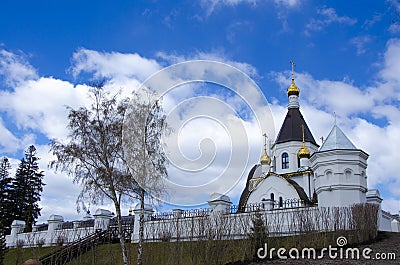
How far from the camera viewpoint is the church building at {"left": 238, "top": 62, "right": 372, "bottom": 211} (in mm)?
16266

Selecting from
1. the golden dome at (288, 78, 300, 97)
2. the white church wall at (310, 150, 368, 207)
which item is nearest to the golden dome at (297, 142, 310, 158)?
the golden dome at (288, 78, 300, 97)

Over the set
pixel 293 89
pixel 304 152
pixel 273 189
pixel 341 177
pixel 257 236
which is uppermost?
pixel 293 89

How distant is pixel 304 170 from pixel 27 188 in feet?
82.7

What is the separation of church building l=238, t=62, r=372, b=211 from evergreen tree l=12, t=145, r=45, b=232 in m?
19.4

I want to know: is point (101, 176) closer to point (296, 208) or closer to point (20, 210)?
point (296, 208)

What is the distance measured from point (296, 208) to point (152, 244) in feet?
17.2

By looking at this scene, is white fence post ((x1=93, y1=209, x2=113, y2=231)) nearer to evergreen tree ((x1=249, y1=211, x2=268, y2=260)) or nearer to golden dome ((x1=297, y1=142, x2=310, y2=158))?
evergreen tree ((x1=249, y1=211, x2=268, y2=260))

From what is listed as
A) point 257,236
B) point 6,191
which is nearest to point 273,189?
point 257,236

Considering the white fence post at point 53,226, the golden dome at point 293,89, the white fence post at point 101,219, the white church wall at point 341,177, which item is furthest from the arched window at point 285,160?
the white fence post at point 53,226

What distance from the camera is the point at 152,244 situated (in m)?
13.8

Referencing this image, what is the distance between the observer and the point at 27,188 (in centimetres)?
4003

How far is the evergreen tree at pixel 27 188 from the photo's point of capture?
38.2m

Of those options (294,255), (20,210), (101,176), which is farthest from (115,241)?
(20,210)

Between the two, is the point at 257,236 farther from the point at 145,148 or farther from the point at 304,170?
the point at 304,170
